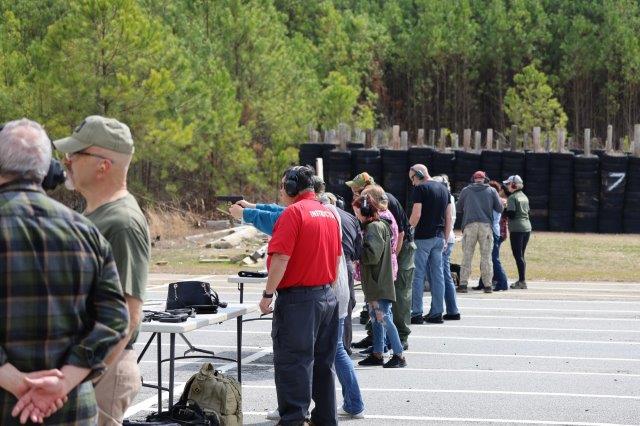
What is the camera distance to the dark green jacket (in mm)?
10711

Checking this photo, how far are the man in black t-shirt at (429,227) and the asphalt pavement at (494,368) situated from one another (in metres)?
0.59

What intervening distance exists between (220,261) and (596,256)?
763 cm

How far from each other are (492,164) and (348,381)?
25838 millimetres

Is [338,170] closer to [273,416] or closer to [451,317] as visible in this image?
Result: [451,317]

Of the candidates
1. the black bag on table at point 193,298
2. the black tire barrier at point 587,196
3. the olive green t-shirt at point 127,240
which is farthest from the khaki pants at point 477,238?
the black tire barrier at point 587,196

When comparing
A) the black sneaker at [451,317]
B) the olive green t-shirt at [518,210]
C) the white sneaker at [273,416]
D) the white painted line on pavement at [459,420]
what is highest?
the olive green t-shirt at [518,210]

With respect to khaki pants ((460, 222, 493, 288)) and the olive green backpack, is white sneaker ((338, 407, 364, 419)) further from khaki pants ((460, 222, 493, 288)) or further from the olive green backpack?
khaki pants ((460, 222, 493, 288))

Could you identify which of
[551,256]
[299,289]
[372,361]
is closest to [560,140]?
[551,256]

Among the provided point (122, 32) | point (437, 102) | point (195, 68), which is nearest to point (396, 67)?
point (437, 102)

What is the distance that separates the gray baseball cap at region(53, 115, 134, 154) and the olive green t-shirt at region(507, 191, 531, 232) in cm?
1397

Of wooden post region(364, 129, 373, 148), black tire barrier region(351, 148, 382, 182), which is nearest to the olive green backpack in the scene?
black tire barrier region(351, 148, 382, 182)

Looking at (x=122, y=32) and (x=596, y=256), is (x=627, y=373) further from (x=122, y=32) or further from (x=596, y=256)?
(x=122, y=32)

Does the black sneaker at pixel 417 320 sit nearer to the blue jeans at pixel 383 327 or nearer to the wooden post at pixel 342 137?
the blue jeans at pixel 383 327

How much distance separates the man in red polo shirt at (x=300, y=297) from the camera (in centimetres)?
773
